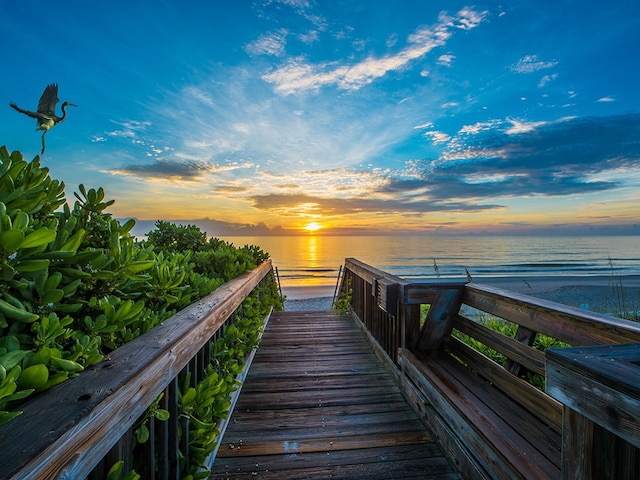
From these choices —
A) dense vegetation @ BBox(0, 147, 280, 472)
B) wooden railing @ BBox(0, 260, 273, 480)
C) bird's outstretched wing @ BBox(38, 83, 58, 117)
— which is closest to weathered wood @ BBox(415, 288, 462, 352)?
dense vegetation @ BBox(0, 147, 280, 472)

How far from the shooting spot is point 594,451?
0.89 meters

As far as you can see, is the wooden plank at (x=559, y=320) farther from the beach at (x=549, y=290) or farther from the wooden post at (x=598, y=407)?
the beach at (x=549, y=290)

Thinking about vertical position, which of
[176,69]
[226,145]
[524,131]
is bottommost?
[226,145]

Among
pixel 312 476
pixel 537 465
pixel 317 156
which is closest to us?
pixel 537 465

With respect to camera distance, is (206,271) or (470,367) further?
(206,271)

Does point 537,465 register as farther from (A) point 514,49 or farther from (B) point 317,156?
(B) point 317,156

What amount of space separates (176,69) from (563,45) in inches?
349

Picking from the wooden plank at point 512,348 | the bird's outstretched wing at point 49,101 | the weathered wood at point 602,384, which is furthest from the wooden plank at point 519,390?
the bird's outstretched wing at point 49,101

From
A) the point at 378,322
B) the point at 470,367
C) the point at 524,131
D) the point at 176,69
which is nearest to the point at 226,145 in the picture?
the point at 176,69

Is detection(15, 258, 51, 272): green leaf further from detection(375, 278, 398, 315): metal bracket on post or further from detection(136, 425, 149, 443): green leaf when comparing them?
detection(375, 278, 398, 315): metal bracket on post

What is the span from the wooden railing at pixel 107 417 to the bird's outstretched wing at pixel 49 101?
429 cm

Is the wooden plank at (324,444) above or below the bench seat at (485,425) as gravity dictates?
below

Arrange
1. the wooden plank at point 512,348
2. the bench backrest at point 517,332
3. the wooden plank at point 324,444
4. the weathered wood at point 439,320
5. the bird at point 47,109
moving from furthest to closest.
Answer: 1. the bird at point 47,109
2. the weathered wood at point 439,320
3. the wooden plank at point 324,444
4. the wooden plank at point 512,348
5. the bench backrest at point 517,332

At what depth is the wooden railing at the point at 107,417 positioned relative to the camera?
62 centimetres
